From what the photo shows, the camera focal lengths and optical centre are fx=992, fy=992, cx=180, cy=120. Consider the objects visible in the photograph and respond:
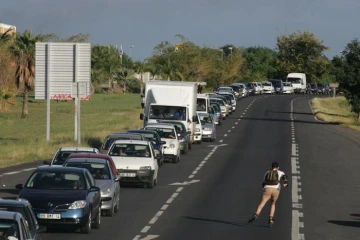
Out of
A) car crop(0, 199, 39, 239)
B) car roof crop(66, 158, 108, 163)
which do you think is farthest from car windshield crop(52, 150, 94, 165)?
car crop(0, 199, 39, 239)

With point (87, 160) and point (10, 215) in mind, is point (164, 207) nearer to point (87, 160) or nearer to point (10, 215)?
point (87, 160)

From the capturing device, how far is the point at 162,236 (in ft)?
66.0

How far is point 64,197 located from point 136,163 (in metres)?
10.6

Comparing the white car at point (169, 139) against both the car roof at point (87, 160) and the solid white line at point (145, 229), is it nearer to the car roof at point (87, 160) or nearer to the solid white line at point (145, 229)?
the car roof at point (87, 160)

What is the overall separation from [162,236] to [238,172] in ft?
57.1

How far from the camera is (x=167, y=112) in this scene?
4834 cm

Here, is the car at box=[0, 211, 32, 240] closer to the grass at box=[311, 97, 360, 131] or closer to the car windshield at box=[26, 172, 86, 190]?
the car windshield at box=[26, 172, 86, 190]

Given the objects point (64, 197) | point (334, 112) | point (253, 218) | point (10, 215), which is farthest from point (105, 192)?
point (334, 112)

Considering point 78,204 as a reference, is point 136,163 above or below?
below

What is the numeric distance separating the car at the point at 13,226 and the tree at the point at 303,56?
450 feet

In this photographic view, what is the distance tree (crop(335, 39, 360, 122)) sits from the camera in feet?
241

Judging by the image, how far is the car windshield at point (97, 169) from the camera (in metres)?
23.4

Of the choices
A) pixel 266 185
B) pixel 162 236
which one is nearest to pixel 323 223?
pixel 266 185

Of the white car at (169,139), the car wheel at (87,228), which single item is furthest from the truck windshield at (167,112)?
the car wheel at (87,228)
